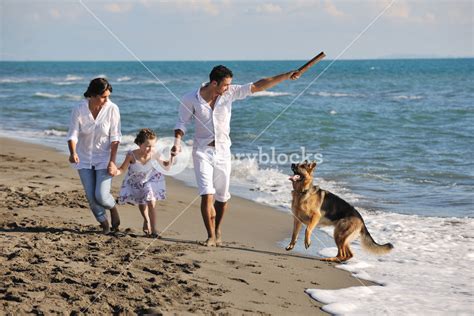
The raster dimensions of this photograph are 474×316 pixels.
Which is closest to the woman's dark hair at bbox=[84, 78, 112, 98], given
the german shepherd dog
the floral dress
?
the floral dress

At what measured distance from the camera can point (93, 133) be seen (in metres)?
6.80

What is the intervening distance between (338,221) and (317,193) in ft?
1.35

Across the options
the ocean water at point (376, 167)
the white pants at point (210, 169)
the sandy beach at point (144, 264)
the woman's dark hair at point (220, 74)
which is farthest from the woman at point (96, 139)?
the ocean water at point (376, 167)

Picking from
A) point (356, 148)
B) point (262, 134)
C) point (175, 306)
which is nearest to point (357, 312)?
point (175, 306)

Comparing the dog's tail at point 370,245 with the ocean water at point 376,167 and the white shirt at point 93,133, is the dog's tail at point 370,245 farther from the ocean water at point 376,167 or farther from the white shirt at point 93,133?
the white shirt at point 93,133

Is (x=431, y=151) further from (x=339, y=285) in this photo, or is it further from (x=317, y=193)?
(x=339, y=285)

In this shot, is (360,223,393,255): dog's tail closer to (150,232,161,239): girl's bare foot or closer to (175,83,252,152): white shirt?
(175,83,252,152): white shirt

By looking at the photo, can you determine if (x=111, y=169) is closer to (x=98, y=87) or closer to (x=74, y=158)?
(x=74, y=158)

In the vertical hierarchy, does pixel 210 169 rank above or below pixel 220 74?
below

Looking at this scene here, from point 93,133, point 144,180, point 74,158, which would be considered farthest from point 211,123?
point 74,158

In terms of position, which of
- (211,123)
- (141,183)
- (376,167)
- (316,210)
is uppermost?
(211,123)

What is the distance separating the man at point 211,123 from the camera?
22.1 ft

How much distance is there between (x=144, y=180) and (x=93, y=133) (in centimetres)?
90

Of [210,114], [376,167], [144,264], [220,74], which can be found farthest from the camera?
[376,167]
